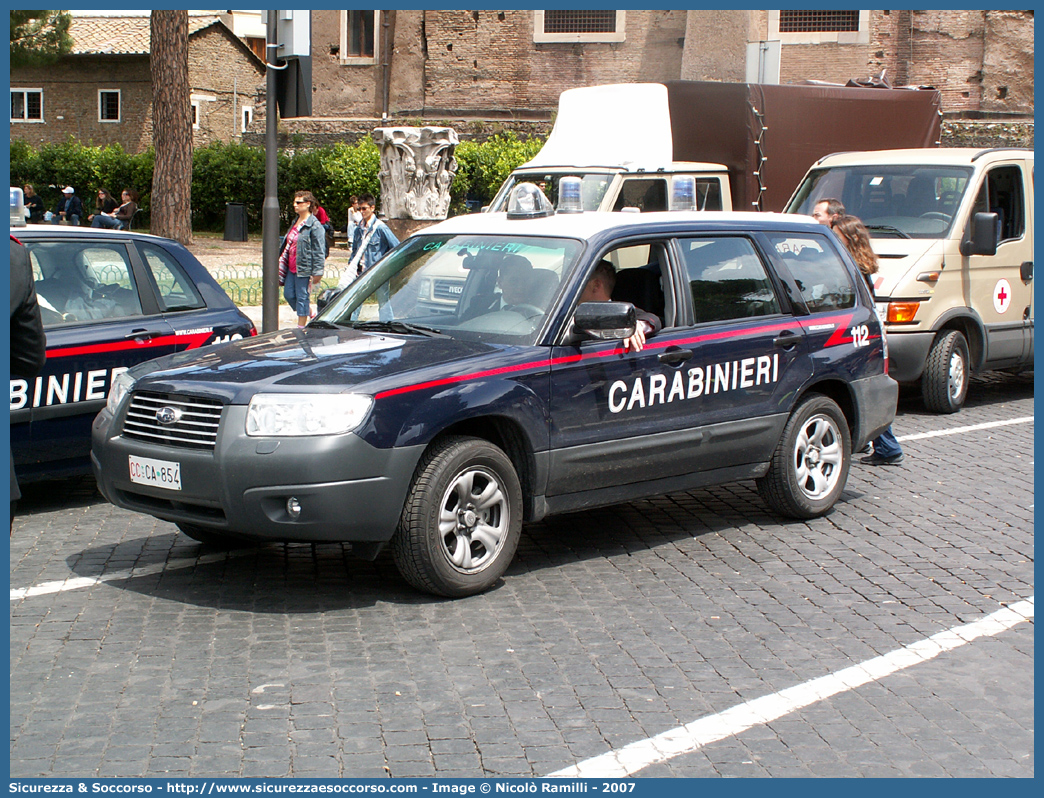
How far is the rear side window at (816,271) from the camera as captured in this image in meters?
7.41

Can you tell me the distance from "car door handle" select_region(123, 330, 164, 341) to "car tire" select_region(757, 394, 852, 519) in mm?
3712

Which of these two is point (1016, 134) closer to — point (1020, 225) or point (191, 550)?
point (1020, 225)

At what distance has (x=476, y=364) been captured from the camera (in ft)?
18.9

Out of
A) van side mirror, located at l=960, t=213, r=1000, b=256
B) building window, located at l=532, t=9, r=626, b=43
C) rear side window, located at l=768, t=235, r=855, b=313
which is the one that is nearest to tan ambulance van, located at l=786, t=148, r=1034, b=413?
van side mirror, located at l=960, t=213, r=1000, b=256

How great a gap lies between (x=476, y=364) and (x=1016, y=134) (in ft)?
122

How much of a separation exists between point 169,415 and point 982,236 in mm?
8007

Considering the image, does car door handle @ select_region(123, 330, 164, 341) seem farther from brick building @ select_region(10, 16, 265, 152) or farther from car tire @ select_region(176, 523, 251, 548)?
brick building @ select_region(10, 16, 265, 152)

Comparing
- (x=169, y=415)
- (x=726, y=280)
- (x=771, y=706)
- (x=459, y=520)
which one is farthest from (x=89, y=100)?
(x=771, y=706)

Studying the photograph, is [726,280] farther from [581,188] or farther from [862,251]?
[581,188]

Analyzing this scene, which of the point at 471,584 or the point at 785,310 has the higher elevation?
the point at 785,310

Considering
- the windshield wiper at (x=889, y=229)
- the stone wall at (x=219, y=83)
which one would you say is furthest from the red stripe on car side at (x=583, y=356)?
the stone wall at (x=219, y=83)

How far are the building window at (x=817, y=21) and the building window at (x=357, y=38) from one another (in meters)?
14.7

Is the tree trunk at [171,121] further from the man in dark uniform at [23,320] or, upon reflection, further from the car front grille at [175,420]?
the man in dark uniform at [23,320]

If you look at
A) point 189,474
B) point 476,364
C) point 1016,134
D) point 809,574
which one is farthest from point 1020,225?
point 1016,134
